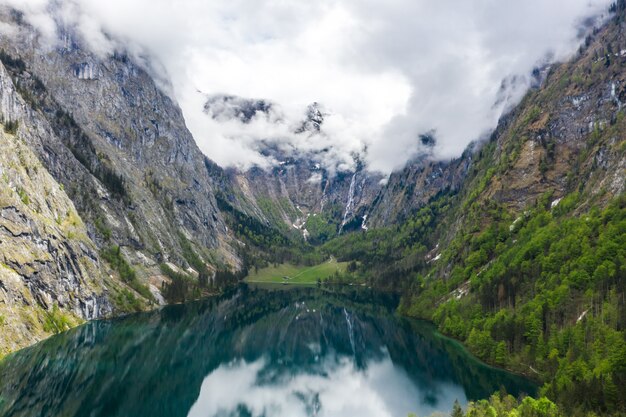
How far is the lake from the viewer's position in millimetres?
75375

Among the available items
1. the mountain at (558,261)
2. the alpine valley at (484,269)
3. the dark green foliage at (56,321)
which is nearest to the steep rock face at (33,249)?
the alpine valley at (484,269)

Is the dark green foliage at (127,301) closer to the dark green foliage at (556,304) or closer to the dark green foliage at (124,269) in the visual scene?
the dark green foliage at (124,269)

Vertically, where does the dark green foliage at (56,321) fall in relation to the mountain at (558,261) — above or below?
below

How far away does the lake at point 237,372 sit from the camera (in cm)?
7538

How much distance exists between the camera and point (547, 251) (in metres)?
122

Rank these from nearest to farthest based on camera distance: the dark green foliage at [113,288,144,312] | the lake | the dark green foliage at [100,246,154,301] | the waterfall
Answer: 1. the lake
2. the waterfall
3. the dark green foliage at [113,288,144,312]
4. the dark green foliage at [100,246,154,301]

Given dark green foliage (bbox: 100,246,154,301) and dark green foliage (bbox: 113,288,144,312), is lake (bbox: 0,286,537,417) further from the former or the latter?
Answer: dark green foliage (bbox: 100,246,154,301)

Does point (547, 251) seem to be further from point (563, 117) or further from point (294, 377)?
point (563, 117)

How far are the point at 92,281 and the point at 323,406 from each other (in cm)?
9204

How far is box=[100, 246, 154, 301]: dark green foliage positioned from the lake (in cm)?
1837

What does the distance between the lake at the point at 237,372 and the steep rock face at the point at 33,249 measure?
696cm

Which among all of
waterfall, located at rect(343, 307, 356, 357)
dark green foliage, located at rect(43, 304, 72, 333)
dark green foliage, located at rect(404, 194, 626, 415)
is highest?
dark green foliage, located at rect(404, 194, 626, 415)

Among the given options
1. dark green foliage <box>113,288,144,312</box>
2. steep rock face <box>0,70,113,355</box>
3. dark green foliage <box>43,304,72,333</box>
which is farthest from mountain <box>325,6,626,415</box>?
steep rock face <box>0,70,113,355</box>

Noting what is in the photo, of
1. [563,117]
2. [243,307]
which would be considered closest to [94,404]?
[243,307]
